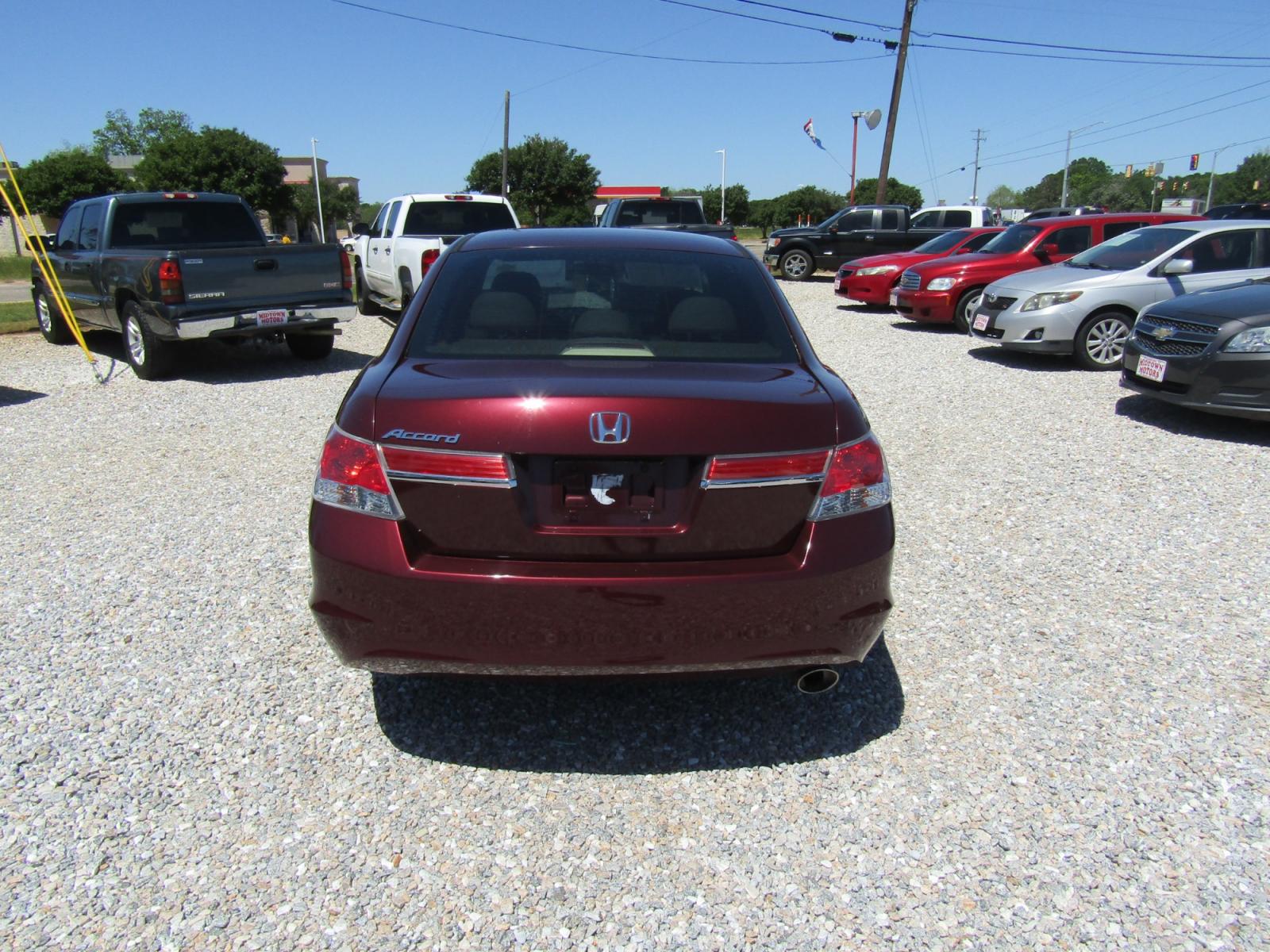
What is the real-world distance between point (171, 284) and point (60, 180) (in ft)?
205

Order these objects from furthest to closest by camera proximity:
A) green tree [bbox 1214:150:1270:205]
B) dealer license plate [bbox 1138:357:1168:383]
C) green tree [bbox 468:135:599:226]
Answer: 1. green tree [bbox 1214:150:1270:205]
2. green tree [bbox 468:135:599:226]
3. dealer license plate [bbox 1138:357:1168:383]

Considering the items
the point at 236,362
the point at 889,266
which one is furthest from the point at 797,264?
the point at 236,362

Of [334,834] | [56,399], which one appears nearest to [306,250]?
[56,399]

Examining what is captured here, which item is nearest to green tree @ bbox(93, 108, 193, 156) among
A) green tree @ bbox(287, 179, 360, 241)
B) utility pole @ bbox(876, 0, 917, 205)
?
green tree @ bbox(287, 179, 360, 241)

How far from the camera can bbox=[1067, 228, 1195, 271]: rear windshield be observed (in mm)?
10008

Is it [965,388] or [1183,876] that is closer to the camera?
[1183,876]

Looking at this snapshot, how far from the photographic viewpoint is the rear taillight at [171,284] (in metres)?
8.69

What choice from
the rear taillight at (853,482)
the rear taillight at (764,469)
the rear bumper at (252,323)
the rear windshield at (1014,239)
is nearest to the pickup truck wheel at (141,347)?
the rear bumper at (252,323)

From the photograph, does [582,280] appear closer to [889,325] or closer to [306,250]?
[306,250]

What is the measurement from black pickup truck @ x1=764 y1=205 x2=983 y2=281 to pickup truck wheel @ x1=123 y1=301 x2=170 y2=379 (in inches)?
608

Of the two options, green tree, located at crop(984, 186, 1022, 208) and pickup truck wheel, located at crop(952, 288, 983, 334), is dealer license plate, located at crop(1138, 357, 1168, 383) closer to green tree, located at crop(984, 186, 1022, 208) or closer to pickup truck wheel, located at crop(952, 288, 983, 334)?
pickup truck wheel, located at crop(952, 288, 983, 334)

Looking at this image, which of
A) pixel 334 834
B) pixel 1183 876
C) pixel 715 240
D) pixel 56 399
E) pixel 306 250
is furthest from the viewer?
pixel 306 250

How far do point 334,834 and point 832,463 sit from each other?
174cm

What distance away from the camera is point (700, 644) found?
2500mm
